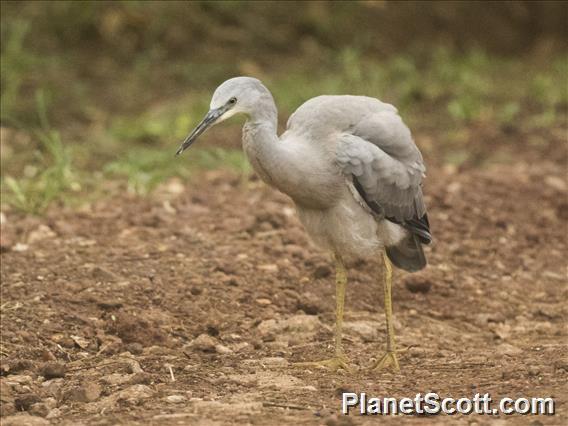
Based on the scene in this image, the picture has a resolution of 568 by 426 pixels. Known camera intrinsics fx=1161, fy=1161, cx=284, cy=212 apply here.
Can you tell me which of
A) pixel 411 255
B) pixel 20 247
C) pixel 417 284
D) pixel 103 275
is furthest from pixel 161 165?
pixel 411 255

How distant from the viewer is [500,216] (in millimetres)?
7605

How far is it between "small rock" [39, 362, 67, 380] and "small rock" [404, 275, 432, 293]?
2.31 metres

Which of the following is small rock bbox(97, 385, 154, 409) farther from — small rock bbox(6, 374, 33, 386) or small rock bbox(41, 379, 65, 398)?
small rock bbox(6, 374, 33, 386)

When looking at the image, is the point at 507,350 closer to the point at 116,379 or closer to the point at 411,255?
the point at 411,255

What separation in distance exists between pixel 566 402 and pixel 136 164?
422 cm

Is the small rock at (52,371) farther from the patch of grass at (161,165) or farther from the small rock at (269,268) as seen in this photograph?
the patch of grass at (161,165)

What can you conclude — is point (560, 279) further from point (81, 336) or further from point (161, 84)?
point (161, 84)

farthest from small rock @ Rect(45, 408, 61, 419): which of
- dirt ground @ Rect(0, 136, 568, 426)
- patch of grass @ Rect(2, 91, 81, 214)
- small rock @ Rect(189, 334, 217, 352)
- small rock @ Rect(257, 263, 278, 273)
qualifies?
patch of grass @ Rect(2, 91, 81, 214)

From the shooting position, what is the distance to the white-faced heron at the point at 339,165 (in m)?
4.88

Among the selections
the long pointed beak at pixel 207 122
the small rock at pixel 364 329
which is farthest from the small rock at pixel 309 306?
the long pointed beak at pixel 207 122

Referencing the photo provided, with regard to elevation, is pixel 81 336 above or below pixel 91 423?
above

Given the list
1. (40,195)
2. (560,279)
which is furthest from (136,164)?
(560,279)

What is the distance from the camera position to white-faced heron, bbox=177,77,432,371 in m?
4.88

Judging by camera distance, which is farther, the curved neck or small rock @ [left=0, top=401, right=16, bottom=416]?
the curved neck
